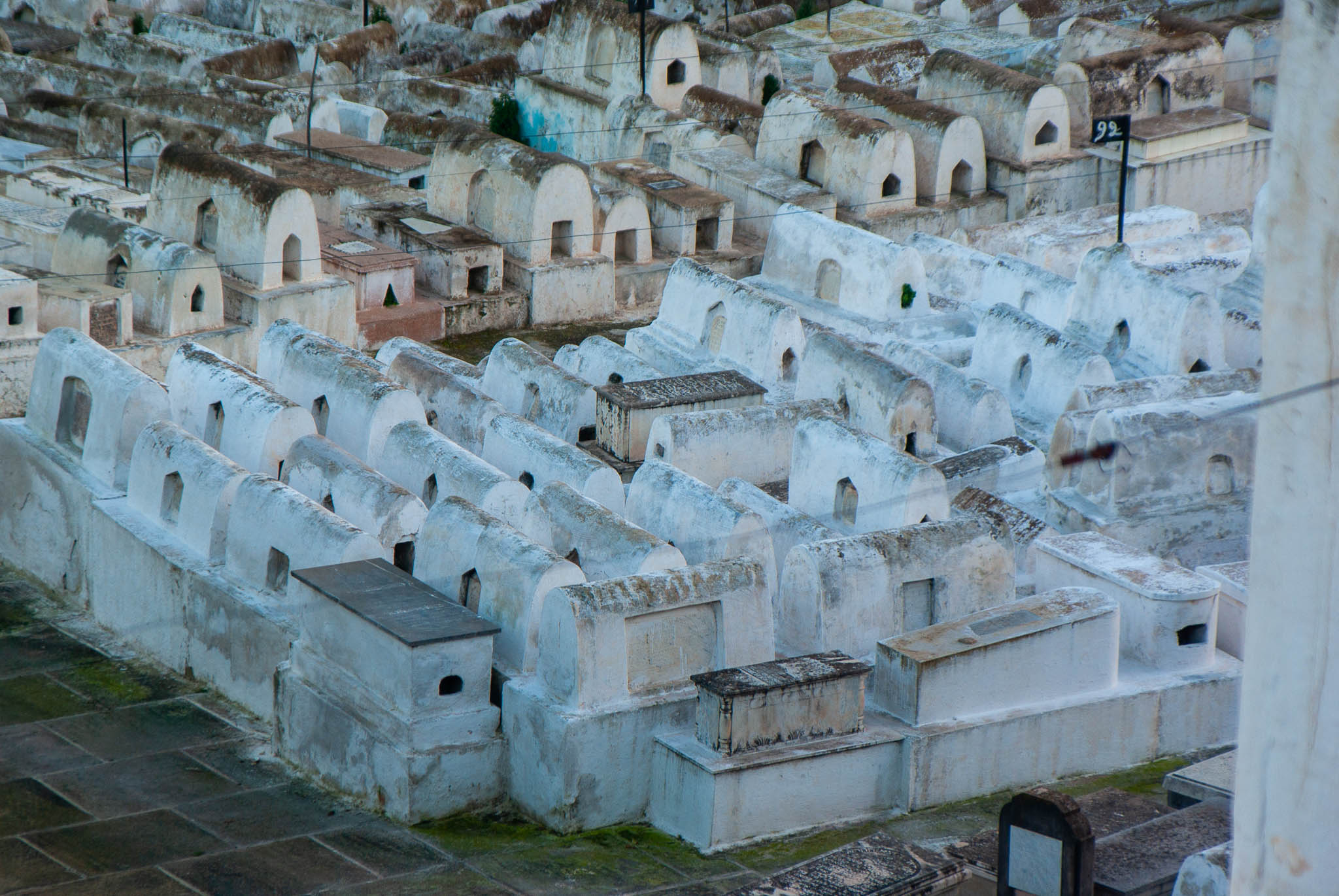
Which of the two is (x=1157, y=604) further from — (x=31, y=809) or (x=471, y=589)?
(x=31, y=809)

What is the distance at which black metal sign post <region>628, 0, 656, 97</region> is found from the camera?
108 ft

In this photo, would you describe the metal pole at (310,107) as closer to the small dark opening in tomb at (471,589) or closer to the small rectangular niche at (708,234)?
the small rectangular niche at (708,234)

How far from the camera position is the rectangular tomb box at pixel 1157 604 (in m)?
17.0

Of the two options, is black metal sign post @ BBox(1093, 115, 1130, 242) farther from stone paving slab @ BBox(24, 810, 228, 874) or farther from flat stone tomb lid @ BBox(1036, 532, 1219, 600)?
stone paving slab @ BBox(24, 810, 228, 874)

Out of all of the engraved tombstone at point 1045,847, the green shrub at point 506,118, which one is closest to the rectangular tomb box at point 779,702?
the engraved tombstone at point 1045,847

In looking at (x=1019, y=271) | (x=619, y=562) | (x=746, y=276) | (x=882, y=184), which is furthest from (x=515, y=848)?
(x=882, y=184)

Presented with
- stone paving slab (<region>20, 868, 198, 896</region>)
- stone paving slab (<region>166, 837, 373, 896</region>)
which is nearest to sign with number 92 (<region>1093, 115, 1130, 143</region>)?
stone paving slab (<region>166, 837, 373, 896</region>)

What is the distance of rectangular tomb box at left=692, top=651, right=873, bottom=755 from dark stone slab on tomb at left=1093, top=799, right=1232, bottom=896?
273 centimetres

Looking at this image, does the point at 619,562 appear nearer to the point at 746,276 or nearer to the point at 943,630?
the point at 943,630

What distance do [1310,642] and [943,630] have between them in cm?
1061

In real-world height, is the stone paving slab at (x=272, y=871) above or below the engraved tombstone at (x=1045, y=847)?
below

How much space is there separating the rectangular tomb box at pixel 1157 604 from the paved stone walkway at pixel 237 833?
1.03 metres

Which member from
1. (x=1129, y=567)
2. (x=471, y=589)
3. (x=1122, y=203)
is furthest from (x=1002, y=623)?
(x=1122, y=203)

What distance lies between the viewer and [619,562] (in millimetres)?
16562
